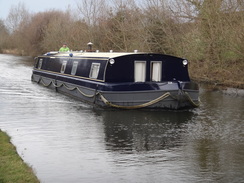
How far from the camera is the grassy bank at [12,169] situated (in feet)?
20.2

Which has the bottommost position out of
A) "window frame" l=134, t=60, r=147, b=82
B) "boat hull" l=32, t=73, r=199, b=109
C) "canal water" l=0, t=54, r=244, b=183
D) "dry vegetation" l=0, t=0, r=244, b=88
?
"canal water" l=0, t=54, r=244, b=183

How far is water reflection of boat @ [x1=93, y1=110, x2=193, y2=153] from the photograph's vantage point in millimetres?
9312

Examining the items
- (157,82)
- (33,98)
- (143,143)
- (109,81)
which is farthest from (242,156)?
(33,98)

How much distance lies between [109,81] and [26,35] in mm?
51162

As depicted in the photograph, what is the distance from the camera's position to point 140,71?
14328mm

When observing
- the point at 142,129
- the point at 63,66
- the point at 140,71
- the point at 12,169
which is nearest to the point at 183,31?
the point at 63,66

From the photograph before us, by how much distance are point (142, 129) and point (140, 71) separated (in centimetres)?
372

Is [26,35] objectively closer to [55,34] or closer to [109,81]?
[55,34]

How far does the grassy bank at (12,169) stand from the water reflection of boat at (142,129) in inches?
91.5

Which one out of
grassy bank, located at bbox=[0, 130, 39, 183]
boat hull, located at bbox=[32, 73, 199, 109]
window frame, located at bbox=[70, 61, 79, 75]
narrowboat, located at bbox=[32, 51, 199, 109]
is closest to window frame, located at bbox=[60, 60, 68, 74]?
window frame, located at bbox=[70, 61, 79, 75]

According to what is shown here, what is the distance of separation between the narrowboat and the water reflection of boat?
1.38ft

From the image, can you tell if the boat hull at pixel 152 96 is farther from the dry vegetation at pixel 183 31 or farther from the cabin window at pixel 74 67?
the dry vegetation at pixel 183 31

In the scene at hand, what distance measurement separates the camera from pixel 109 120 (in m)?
12.2

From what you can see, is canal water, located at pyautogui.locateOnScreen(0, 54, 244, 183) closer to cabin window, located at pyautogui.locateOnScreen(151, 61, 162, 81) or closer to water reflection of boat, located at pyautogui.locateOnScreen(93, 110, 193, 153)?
water reflection of boat, located at pyautogui.locateOnScreen(93, 110, 193, 153)
